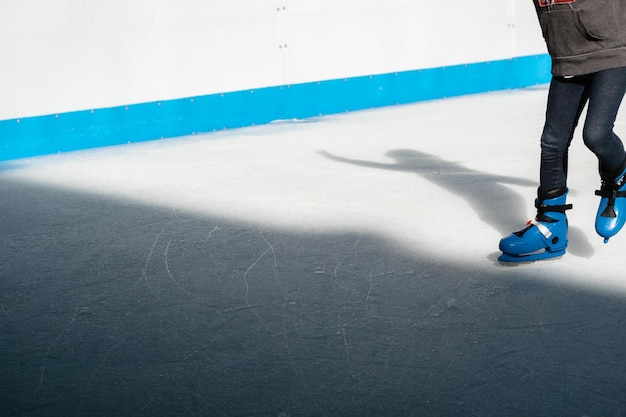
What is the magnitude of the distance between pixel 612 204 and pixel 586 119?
1.13 feet

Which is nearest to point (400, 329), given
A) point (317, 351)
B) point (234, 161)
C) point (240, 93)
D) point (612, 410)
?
point (317, 351)

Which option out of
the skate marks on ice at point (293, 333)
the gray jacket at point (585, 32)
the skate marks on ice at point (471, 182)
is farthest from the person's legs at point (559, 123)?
the skate marks on ice at point (471, 182)

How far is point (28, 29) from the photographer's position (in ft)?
22.6

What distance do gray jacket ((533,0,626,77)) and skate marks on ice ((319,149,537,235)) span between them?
3.34 ft

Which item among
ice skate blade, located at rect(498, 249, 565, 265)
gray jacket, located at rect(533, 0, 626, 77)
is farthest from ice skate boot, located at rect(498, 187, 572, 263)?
gray jacket, located at rect(533, 0, 626, 77)

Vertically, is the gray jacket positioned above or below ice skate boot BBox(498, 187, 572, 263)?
above

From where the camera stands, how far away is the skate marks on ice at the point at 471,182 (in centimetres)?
410

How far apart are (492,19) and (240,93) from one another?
12.2 feet

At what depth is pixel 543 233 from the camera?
127 inches

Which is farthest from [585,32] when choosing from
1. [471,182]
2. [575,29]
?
[471,182]

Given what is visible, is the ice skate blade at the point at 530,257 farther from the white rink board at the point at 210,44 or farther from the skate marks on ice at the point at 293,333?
the white rink board at the point at 210,44

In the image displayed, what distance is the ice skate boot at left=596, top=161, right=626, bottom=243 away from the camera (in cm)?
319

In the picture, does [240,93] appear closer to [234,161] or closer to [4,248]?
[234,161]

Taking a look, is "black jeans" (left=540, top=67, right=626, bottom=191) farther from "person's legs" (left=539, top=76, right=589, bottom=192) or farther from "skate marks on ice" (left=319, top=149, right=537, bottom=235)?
"skate marks on ice" (left=319, top=149, right=537, bottom=235)
